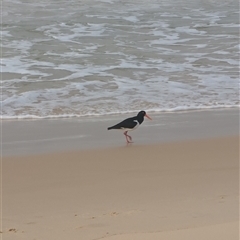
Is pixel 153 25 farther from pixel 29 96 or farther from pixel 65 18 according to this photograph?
pixel 29 96

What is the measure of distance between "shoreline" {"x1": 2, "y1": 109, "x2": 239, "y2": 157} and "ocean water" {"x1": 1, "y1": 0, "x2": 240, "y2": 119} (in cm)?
33

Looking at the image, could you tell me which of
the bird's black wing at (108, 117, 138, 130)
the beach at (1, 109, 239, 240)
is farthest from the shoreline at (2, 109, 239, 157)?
Result: the bird's black wing at (108, 117, 138, 130)

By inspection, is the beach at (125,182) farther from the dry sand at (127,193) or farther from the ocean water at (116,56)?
the ocean water at (116,56)

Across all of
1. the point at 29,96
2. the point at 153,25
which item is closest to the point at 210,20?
the point at 153,25

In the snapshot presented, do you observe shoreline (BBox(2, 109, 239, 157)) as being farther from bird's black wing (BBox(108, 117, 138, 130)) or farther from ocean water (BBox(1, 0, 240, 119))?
ocean water (BBox(1, 0, 240, 119))

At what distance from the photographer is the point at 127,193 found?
3.92 meters

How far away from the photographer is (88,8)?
607 inches

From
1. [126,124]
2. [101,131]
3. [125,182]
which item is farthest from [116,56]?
[125,182]

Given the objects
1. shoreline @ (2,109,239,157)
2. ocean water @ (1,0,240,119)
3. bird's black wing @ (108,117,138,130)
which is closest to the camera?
shoreline @ (2,109,239,157)

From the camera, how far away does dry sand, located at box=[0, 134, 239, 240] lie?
307 cm

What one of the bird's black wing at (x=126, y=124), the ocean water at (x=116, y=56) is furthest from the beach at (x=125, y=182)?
the ocean water at (x=116, y=56)

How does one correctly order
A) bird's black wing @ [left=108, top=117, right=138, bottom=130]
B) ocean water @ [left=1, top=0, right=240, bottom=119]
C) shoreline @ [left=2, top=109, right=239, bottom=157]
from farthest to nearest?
ocean water @ [left=1, top=0, right=240, bottom=119], bird's black wing @ [left=108, top=117, right=138, bottom=130], shoreline @ [left=2, top=109, right=239, bottom=157]

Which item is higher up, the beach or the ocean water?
the beach

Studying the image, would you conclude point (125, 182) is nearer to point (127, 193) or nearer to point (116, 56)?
point (127, 193)
